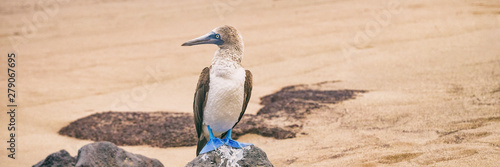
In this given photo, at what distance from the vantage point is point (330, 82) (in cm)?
912

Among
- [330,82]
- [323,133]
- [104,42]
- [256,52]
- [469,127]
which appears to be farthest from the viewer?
[104,42]

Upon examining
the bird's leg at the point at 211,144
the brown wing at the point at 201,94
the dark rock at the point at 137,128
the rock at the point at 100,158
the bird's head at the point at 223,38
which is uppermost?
the bird's head at the point at 223,38

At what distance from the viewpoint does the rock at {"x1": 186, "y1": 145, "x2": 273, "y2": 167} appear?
13.2 feet

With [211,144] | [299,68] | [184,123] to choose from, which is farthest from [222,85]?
[299,68]

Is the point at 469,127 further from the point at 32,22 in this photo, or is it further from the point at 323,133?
the point at 32,22

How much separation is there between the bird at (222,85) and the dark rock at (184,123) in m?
2.62

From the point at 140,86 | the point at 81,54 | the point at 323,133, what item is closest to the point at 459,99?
the point at 323,133

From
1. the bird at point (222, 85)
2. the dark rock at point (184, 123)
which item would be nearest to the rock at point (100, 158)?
the bird at point (222, 85)

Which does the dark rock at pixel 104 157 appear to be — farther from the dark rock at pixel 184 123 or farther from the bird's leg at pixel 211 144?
the dark rock at pixel 184 123

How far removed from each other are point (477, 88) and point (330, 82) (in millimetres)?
2410

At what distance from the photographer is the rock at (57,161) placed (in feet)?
16.3

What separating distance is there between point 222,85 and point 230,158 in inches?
23.0

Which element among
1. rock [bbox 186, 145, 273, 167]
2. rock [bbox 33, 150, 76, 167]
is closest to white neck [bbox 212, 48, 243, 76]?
rock [bbox 186, 145, 273, 167]

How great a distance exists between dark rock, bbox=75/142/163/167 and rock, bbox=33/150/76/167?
1.15 feet
